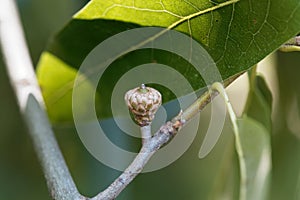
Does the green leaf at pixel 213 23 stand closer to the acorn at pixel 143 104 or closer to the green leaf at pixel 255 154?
the acorn at pixel 143 104

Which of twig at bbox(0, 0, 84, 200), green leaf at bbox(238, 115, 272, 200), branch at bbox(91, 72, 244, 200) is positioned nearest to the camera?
branch at bbox(91, 72, 244, 200)

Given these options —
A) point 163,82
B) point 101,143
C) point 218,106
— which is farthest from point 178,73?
point 101,143

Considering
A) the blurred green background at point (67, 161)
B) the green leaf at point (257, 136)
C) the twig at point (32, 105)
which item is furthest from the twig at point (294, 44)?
the blurred green background at point (67, 161)

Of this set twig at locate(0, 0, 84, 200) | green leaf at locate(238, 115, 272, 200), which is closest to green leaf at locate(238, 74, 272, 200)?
green leaf at locate(238, 115, 272, 200)

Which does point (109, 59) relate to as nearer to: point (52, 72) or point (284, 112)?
point (52, 72)

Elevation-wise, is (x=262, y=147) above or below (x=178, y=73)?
below

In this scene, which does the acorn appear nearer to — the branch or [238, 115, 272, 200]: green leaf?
the branch
